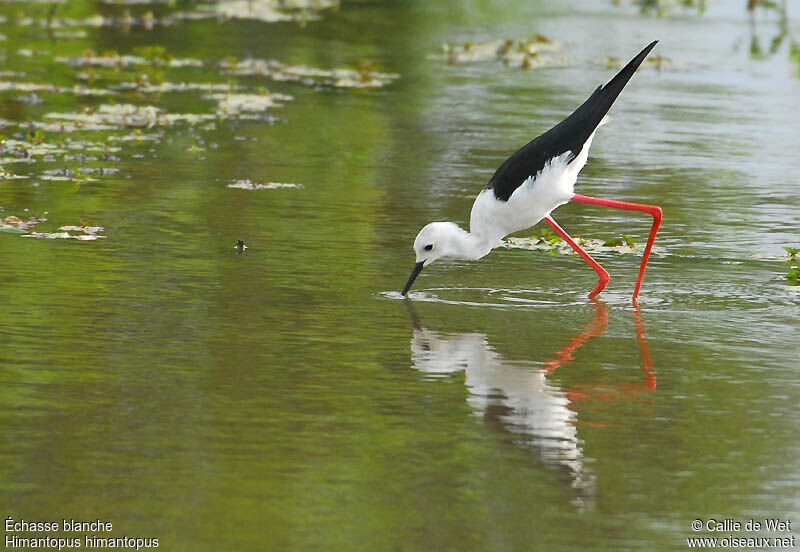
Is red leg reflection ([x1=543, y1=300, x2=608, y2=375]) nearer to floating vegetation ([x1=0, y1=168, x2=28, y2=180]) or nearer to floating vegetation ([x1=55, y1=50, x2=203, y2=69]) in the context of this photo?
floating vegetation ([x1=0, y1=168, x2=28, y2=180])

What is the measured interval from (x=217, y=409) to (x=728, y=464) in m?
2.09

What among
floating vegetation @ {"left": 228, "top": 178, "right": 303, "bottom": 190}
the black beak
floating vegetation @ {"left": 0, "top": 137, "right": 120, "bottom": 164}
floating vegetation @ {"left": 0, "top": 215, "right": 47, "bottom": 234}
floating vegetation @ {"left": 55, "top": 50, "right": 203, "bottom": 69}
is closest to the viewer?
the black beak

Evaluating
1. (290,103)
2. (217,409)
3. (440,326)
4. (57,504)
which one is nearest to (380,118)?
(290,103)

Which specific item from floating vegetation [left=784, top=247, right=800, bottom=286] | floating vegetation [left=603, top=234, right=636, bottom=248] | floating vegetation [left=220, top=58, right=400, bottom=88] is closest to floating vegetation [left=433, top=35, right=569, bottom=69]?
floating vegetation [left=220, top=58, right=400, bottom=88]

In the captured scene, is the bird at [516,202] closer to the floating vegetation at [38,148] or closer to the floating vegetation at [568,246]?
the floating vegetation at [568,246]

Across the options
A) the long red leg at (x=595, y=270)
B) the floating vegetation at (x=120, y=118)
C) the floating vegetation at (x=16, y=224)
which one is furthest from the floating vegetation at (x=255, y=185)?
the long red leg at (x=595, y=270)

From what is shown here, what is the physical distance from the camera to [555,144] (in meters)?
9.12

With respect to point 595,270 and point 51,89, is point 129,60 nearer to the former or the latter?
point 51,89

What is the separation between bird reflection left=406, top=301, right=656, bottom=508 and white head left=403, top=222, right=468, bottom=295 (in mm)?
610

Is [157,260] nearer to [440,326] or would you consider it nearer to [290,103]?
[440,326]

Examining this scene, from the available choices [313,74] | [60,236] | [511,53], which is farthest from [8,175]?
[511,53]

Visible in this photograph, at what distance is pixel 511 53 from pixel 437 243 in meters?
12.4

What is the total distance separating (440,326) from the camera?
27.0ft

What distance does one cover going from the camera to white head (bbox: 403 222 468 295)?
29.3ft
